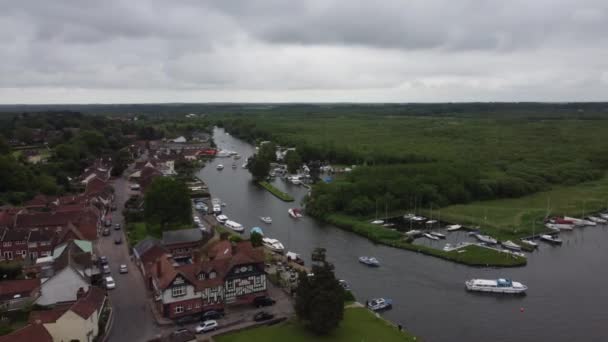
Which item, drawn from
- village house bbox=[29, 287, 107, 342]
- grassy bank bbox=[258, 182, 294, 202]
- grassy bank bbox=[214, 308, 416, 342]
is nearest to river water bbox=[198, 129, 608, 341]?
grassy bank bbox=[214, 308, 416, 342]

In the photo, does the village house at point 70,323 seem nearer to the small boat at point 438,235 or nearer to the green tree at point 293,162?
the small boat at point 438,235

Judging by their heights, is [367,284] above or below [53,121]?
below

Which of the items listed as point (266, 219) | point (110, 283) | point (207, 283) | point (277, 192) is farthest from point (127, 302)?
point (277, 192)

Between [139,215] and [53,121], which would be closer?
[139,215]

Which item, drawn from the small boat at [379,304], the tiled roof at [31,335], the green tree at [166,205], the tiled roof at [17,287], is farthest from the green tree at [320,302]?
the green tree at [166,205]

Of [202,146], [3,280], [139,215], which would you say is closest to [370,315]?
Result: [3,280]

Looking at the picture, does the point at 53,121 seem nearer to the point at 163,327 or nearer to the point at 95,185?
the point at 95,185

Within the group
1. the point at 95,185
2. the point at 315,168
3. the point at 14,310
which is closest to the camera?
the point at 14,310

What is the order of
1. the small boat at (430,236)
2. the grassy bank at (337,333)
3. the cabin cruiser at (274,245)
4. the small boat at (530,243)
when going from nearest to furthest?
the grassy bank at (337,333)
the cabin cruiser at (274,245)
the small boat at (530,243)
the small boat at (430,236)
